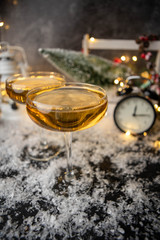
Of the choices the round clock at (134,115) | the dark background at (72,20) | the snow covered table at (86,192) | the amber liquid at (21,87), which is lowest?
the snow covered table at (86,192)

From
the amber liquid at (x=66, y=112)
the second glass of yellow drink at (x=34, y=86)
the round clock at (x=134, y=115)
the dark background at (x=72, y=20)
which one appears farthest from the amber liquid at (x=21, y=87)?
the dark background at (x=72, y=20)

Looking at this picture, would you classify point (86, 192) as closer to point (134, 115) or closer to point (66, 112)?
point (66, 112)

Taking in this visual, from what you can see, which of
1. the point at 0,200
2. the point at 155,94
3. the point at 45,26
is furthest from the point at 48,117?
the point at 45,26

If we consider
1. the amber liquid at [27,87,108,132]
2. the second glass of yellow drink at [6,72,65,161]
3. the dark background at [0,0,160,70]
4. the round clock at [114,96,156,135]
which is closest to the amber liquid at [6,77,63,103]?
the second glass of yellow drink at [6,72,65,161]

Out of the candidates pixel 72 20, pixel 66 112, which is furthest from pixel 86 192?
pixel 72 20

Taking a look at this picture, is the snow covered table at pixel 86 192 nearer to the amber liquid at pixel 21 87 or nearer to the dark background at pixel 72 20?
the amber liquid at pixel 21 87

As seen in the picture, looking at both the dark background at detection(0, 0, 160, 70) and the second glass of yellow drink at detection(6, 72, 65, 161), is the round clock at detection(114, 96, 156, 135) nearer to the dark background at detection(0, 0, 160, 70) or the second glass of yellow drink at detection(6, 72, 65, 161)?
the second glass of yellow drink at detection(6, 72, 65, 161)
